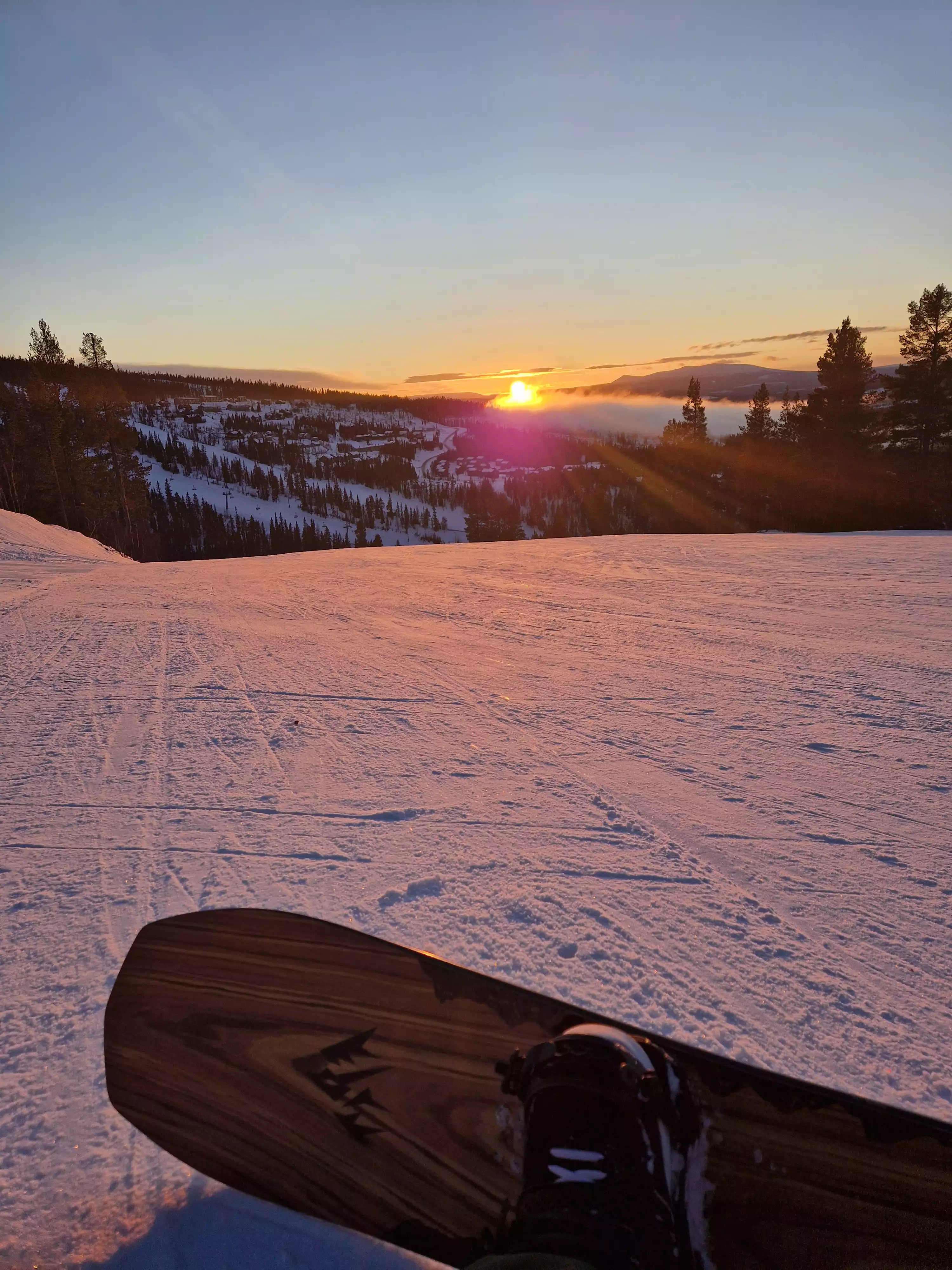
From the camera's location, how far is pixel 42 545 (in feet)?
43.7

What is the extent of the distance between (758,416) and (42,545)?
3251 cm

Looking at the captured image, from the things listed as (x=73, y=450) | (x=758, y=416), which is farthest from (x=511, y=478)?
(x=73, y=450)

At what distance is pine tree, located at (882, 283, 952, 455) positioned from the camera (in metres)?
22.9

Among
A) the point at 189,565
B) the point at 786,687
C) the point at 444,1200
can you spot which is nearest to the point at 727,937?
the point at 444,1200

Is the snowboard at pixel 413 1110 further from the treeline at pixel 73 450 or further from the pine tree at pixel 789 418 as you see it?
the treeline at pixel 73 450

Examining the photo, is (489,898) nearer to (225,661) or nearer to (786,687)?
(786,687)

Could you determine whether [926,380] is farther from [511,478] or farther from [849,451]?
[511,478]

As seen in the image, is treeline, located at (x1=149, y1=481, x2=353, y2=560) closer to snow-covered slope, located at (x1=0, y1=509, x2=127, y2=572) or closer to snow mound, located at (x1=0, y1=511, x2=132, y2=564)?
snow mound, located at (x1=0, y1=511, x2=132, y2=564)

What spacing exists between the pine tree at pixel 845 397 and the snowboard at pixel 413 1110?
2928 cm

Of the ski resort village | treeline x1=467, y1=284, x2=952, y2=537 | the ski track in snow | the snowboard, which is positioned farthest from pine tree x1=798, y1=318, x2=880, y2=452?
the ski resort village

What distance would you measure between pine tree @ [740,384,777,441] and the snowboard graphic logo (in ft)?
119

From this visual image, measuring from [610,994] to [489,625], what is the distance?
4271 millimetres

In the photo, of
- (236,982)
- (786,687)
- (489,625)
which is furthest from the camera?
(489,625)

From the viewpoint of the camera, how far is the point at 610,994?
167 centimetres
